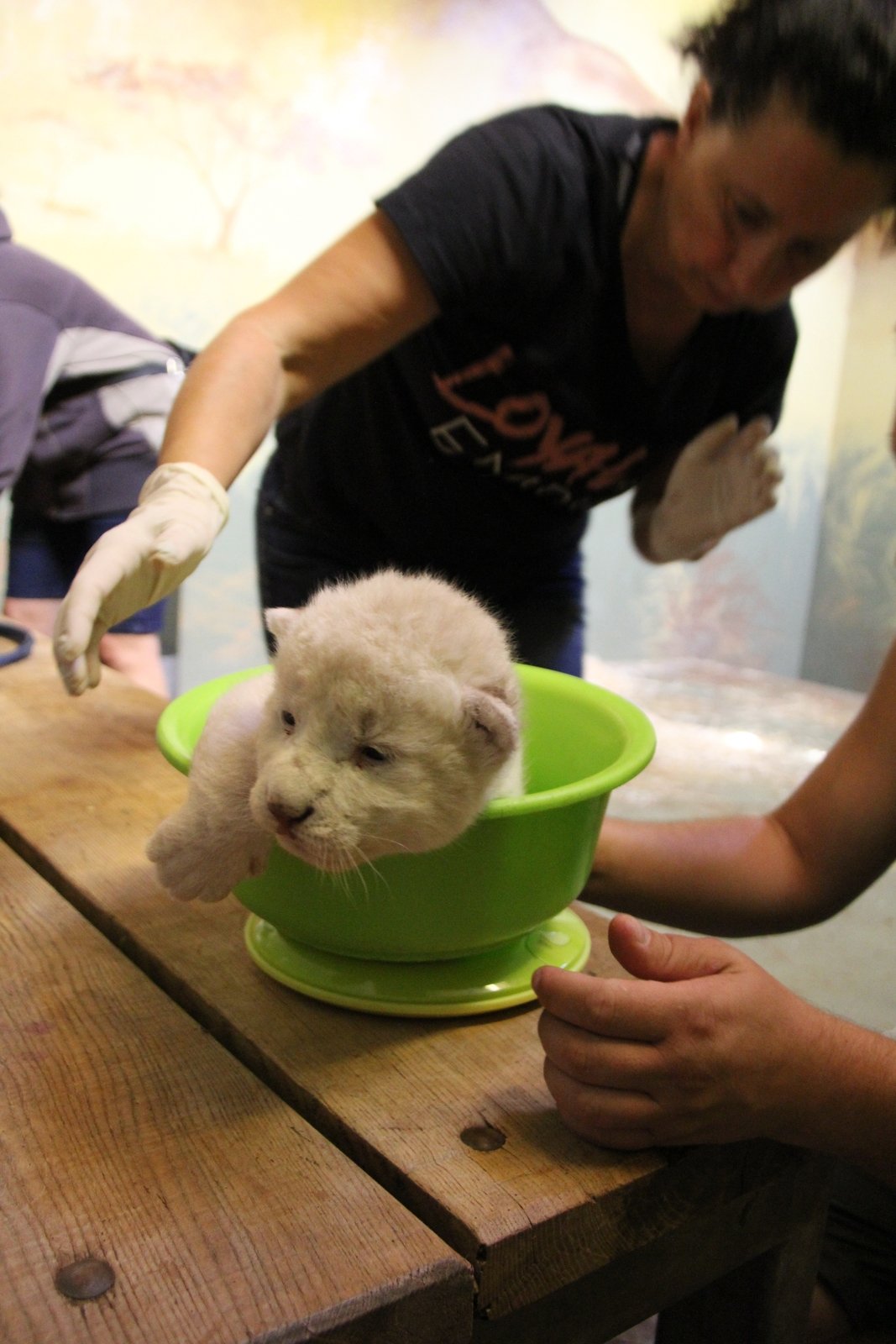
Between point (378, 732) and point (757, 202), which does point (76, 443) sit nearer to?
point (757, 202)

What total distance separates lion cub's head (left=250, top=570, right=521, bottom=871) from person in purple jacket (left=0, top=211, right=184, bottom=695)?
156 cm

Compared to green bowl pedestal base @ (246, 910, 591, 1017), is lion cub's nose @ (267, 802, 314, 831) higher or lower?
higher

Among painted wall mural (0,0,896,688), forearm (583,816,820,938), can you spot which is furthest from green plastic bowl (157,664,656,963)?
painted wall mural (0,0,896,688)

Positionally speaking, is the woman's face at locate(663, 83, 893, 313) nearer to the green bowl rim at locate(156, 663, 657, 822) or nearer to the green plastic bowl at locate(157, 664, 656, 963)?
the green bowl rim at locate(156, 663, 657, 822)

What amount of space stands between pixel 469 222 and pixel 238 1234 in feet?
3.96

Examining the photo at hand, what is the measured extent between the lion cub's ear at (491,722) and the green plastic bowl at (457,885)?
0.05 metres

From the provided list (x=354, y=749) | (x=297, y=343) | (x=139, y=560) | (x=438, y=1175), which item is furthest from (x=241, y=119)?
(x=438, y=1175)

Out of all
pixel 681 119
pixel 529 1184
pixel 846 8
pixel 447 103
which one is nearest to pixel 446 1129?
pixel 529 1184

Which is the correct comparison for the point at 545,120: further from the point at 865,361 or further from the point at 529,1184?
the point at 865,361

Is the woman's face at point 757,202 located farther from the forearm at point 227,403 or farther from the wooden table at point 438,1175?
the wooden table at point 438,1175

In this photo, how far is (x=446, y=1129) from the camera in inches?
29.2

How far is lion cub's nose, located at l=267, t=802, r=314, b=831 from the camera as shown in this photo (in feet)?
2.61

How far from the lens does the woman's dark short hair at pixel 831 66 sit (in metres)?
1.25

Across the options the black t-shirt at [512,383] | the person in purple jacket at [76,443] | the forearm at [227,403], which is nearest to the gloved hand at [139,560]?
the forearm at [227,403]
